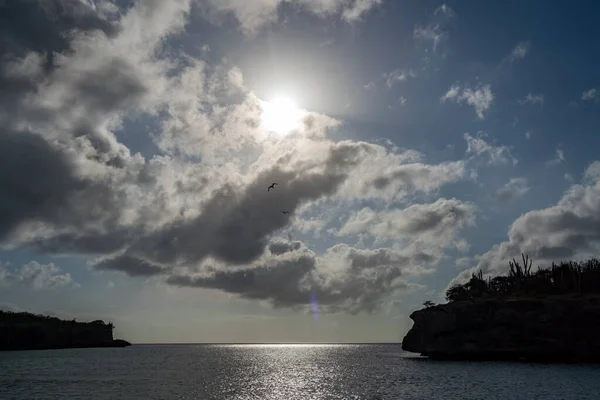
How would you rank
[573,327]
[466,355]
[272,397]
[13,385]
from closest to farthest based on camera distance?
[272,397]
[13,385]
[573,327]
[466,355]

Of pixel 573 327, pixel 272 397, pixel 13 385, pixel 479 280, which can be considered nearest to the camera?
pixel 272 397

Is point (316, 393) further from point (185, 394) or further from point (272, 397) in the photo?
point (185, 394)

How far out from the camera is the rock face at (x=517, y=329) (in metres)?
105

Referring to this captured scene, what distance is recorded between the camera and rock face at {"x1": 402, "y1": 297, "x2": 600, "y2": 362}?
105 meters

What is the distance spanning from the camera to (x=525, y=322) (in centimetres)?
10969

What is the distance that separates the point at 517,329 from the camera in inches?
4363

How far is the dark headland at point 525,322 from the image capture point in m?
106

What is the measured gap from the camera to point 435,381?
72000 mm

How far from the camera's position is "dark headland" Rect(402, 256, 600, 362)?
105500mm

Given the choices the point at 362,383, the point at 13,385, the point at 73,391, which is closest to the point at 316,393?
the point at 362,383

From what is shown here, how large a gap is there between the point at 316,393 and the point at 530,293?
273 ft

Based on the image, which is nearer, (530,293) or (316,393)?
(316,393)

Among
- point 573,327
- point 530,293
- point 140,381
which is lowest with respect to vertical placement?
point 140,381

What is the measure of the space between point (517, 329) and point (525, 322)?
2560 mm
